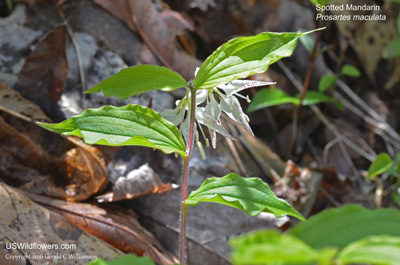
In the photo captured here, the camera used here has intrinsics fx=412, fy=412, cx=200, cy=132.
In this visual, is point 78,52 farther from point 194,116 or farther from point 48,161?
point 194,116

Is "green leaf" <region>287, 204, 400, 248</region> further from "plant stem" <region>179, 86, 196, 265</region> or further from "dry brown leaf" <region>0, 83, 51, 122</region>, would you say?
"dry brown leaf" <region>0, 83, 51, 122</region>

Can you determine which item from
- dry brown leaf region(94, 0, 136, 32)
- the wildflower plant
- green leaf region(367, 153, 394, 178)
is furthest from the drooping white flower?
dry brown leaf region(94, 0, 136, 32)

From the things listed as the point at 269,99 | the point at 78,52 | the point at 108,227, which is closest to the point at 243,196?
the point at 108,227

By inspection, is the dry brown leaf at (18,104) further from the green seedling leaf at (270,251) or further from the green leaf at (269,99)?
the green seedling leaf at (270,251)

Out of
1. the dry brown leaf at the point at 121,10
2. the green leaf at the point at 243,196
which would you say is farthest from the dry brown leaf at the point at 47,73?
the green leaf at the point at 243,196

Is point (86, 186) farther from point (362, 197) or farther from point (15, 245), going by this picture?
point (362, 197)

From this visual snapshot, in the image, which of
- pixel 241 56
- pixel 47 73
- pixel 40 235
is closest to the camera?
pixel 241 56
